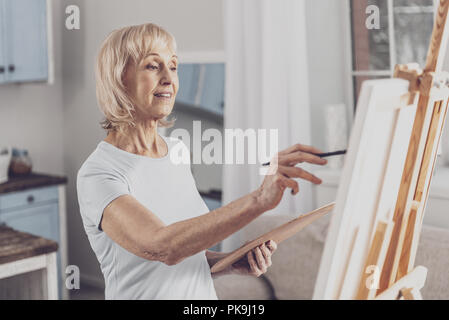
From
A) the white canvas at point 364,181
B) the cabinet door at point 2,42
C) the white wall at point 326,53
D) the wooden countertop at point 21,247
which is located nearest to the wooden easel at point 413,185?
the white canvas at point 364,181

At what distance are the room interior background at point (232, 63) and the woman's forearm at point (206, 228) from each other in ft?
0.40

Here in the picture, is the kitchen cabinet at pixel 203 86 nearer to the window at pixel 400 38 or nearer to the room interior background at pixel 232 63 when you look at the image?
the room interior background at pixel 232 63

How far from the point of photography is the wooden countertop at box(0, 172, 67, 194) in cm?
244

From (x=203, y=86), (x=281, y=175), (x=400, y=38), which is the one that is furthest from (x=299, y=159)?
(x=400, y=38)

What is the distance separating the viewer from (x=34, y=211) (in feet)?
8.43

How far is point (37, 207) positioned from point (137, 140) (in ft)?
6.14

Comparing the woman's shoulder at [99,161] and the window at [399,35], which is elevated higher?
the window at [399,35]

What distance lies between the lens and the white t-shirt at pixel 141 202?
2.74 feet

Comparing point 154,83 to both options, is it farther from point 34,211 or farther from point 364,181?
point 34,211

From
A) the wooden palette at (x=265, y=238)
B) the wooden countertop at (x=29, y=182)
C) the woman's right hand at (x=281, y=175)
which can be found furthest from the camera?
the wooden countertop at (x=29, y=182)

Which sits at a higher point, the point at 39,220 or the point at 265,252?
the point at 265,252

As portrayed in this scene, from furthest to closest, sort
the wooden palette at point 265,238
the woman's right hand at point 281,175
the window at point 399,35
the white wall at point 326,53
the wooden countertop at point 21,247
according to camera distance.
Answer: the window at point 399,35 < the wooden countertop at point 21,247 < the white wall at point 326,53 < the wooden palette at point 265,238 < the woman's right hand at point 281,175

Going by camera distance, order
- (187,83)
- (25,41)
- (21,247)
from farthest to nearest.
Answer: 1. (25,41)
2. (21,247)
3. (187,83)

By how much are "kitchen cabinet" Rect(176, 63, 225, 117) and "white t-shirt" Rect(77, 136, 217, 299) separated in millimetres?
108
